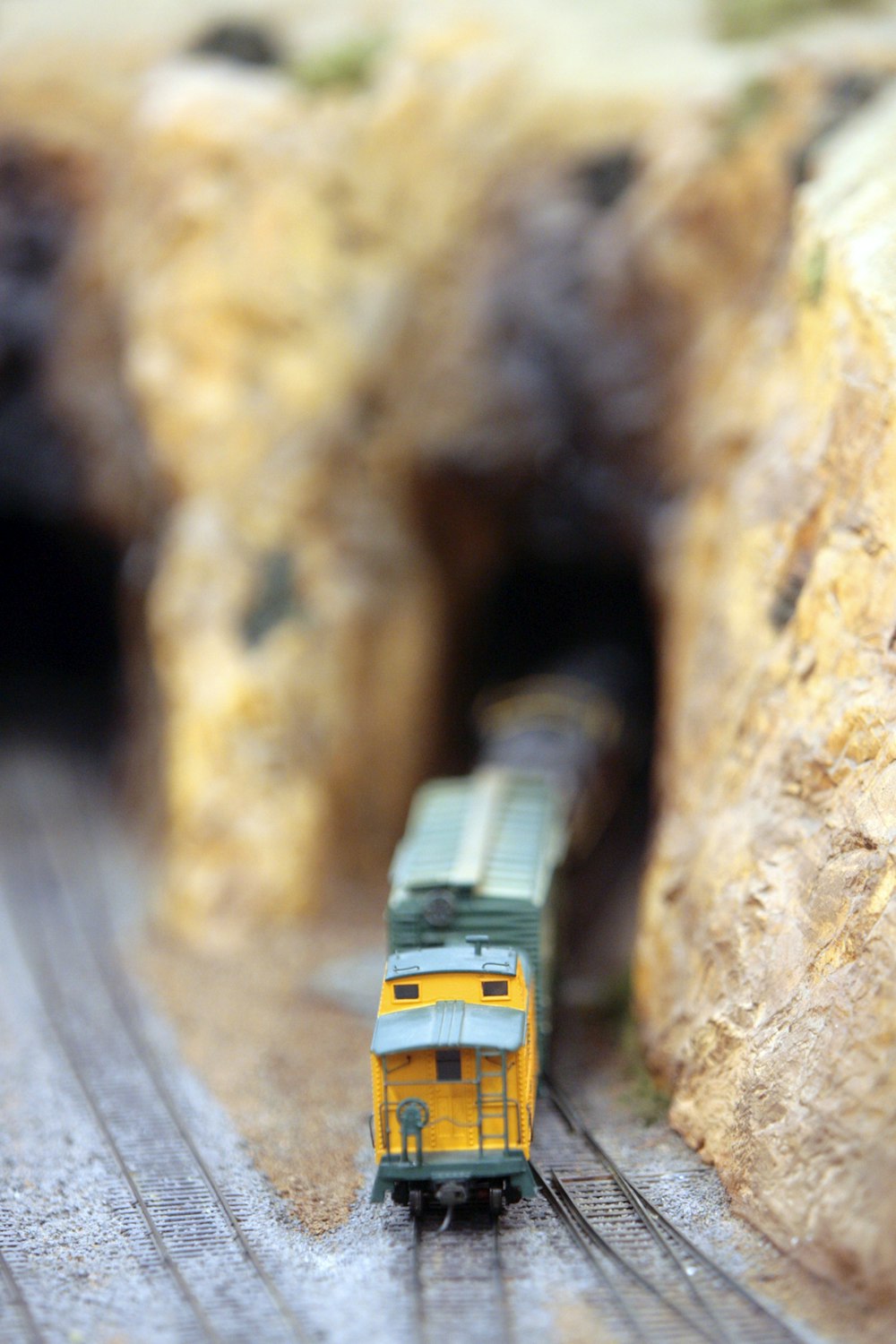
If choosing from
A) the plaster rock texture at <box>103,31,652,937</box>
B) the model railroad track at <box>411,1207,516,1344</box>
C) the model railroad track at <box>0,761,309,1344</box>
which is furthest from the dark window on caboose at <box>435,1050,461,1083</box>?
the plaster rock texture at <box>103,31,652,937</box>

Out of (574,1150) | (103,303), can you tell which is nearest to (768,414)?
(574,1150)

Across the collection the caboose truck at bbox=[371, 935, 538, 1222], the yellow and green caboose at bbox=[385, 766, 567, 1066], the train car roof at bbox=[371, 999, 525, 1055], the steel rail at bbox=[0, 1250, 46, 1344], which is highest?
the yellow and green caboose at bbox=[385, 766, 567, 1066]

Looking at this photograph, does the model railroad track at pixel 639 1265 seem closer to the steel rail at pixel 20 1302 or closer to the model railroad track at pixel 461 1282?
the model railroad track at pixel 461 1282

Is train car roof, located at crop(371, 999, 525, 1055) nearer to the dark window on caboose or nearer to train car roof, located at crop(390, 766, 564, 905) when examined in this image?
the dark window on caboose

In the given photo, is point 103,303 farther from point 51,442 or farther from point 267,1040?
point 267,1040

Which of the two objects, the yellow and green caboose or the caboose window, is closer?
the caboose window

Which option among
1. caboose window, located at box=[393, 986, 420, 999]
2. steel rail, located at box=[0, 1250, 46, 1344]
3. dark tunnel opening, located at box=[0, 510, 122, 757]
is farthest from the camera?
dark tunnel opening, located at box=[0, 510, 122, 757]

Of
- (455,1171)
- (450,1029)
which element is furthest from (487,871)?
(455,1171)
